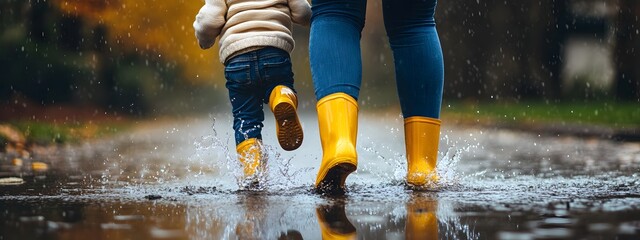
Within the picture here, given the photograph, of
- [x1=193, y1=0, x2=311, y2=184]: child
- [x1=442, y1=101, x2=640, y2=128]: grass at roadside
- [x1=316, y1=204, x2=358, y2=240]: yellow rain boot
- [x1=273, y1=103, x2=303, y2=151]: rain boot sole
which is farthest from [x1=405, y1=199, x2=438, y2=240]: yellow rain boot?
[x1=442, y1=101, x2=640, y2=128]: grass at roadside

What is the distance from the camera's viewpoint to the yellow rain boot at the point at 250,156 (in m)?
4.32

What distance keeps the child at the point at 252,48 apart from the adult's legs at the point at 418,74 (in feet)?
1.64

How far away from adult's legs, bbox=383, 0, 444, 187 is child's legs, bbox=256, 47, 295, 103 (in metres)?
0.55

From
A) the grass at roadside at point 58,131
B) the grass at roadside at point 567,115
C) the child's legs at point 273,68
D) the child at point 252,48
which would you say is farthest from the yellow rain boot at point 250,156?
the grass at roadside at point 567,115

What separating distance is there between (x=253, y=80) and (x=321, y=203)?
119cm

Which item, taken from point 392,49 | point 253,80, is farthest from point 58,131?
point 392,49

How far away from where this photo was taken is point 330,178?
12.3 ft

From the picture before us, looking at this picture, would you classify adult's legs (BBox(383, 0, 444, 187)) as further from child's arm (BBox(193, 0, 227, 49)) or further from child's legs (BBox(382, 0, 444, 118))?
child's arm (BBox(193, 0, 227, 49))

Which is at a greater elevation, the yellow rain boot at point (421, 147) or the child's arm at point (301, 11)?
the child's arm at point (301, 11)

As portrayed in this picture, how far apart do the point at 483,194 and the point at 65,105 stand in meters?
12.2

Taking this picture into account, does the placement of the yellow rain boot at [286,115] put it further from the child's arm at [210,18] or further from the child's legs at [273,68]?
the child's arm at [210,18]

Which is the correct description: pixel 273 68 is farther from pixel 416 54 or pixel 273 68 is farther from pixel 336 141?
pixel 336 141

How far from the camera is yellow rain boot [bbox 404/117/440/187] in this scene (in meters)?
4.10

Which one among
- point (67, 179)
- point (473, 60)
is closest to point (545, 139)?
point (67, 179)
